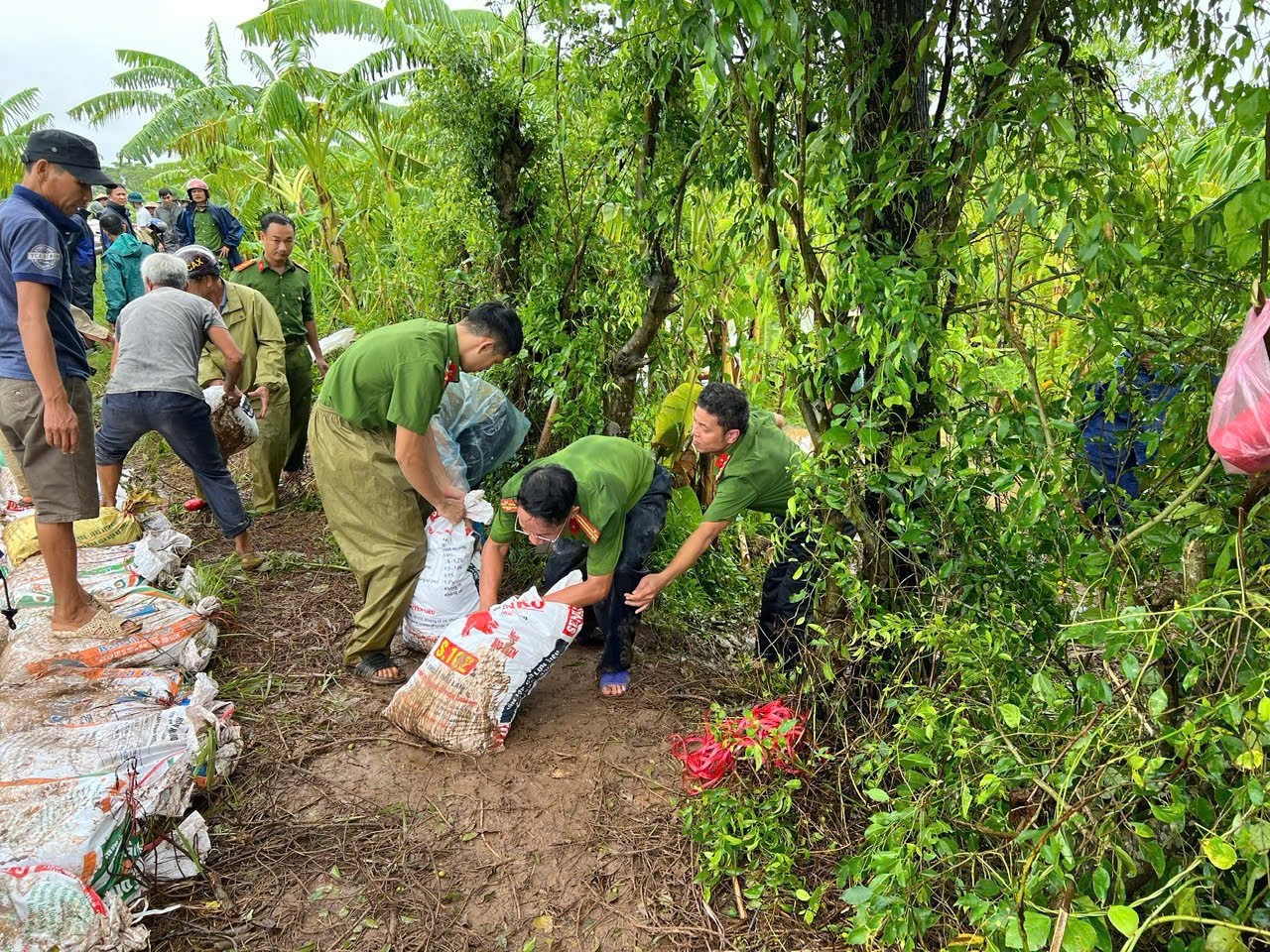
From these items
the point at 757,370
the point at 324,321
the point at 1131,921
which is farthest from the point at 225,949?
the point at 324,321

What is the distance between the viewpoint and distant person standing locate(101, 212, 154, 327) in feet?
21.0

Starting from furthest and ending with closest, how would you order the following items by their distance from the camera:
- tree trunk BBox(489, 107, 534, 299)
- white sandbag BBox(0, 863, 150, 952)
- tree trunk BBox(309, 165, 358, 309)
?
1. tree trunk BBox(309, 165, 358, 309)
2. tree trunk BBox(489, 107, 534, 299)
3. white sandbag BBox(0, 863, 150, 952)

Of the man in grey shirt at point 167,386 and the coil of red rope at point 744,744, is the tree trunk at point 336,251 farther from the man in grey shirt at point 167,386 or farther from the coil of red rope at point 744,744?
the coil of red rope at point 744,744

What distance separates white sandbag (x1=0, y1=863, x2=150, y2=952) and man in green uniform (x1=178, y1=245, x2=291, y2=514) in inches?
122

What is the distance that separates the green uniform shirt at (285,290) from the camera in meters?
4.96

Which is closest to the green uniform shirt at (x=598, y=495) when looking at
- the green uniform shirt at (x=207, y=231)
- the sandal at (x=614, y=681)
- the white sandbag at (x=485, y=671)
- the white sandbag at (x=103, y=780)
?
the white sandbag at (x=485, y=671)

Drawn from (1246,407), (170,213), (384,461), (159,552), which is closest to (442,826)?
(384,461)

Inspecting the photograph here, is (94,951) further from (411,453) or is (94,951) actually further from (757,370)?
(757,370)

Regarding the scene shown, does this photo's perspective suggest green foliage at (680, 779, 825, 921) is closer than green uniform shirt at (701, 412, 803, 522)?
Yes

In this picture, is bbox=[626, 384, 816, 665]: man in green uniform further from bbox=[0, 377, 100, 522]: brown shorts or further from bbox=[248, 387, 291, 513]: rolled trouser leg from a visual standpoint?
bbox=[248, 387, 291, 513]: rolled trouser leg

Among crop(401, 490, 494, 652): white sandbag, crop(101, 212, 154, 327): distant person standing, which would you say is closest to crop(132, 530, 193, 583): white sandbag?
crop(401, 490, 494, 652): white sandbag

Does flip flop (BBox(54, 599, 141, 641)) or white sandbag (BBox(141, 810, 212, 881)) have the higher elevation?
flip flop (BBox(54, 599, 141, 641))

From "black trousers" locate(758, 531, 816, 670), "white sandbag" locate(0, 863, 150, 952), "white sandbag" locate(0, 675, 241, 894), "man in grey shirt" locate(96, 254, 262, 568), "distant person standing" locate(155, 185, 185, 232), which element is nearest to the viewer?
"white sandbag" locate(0, 863, 150, 952)

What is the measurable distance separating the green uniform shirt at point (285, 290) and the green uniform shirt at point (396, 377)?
1.97 m
